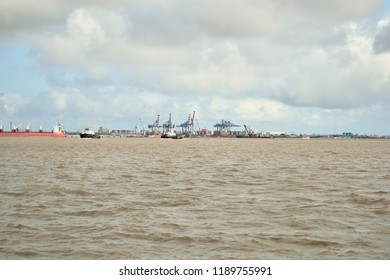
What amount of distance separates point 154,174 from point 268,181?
8237mm

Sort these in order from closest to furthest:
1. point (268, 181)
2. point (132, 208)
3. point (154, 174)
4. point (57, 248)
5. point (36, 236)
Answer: point (57, 248) < point (36, 236) < point (132, 208) < point (268, 181) < point (154, 174)

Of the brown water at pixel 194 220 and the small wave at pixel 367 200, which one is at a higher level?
the small wave at pixel 367 200

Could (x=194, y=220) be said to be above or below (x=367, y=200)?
below

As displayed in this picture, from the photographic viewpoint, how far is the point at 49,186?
23484 mm

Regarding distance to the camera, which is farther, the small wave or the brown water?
the small wave

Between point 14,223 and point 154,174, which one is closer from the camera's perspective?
point 14,223

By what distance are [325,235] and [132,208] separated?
7.17 metres

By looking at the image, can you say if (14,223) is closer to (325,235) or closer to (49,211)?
(49,211)

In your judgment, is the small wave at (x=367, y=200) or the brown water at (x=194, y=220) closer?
the brown water at (x=194, y=220)

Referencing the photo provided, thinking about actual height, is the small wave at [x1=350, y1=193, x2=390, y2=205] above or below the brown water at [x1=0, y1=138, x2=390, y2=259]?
above

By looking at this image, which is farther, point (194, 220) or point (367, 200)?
point (367, 200)

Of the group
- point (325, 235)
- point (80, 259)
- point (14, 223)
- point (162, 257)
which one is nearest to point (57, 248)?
point (80, 259)
